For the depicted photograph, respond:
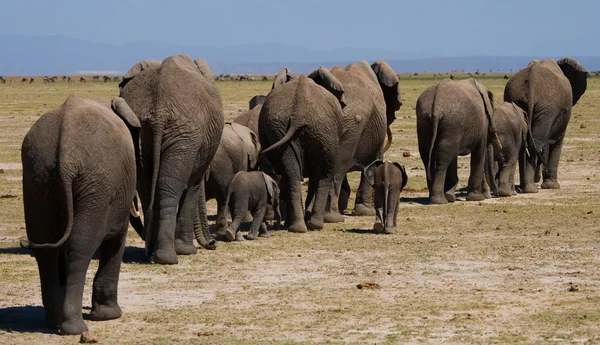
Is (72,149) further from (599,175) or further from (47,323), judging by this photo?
(599,175)

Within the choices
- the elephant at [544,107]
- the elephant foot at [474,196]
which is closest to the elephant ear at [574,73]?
the elephant at [544,107]

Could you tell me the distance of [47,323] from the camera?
9.94 metres

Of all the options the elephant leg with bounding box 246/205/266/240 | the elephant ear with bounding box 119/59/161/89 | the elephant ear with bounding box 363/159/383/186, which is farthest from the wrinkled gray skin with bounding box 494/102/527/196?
the elephant ear with bounding box 119/59/161/89

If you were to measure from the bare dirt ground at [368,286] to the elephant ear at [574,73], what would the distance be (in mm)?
6930

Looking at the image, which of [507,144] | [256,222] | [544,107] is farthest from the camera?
[544,107]

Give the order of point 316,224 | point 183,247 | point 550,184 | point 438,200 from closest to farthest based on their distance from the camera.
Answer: point 183,247, point 316,224, point 438,200, point 550,184

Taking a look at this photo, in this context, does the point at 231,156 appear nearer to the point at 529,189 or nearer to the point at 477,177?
the point at 477,177

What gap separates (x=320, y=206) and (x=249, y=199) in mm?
1730

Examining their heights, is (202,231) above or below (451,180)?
above

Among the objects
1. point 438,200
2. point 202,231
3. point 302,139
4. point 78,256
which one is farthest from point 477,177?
point 78,256

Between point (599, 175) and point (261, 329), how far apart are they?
1530cm

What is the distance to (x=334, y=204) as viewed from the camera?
1747 centimetres

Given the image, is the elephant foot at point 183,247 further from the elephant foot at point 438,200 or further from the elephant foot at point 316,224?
the elephant foot at point 438,200

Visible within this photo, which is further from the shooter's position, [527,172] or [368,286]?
[527,172]
